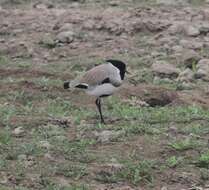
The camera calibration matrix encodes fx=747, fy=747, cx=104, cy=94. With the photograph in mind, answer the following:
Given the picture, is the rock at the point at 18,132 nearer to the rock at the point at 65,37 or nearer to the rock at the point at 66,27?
the rock at the point at 65,37

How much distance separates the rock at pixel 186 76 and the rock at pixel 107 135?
317cm

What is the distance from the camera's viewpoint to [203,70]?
11.1 metres

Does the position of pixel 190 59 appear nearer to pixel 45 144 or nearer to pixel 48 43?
pixel 48 43

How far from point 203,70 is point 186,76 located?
31 cm

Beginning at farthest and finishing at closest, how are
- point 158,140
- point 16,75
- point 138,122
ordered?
point 16,75
point 138,122
point 158,140

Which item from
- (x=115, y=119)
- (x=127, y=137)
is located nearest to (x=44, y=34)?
(x=115, y=119)

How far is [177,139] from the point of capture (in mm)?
7742

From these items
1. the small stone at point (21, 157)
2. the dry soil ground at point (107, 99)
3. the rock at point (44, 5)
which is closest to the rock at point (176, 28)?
the dry soil ground at point (107, 99)

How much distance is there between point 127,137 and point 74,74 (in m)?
3.46

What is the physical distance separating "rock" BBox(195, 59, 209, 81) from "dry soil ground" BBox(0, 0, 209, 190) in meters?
0.02

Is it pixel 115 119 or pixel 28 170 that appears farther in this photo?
pixel 115 119

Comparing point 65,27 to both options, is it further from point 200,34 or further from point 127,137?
point 127,137

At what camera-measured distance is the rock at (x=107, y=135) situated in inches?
304

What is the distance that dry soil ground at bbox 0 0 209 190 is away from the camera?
22.3ft
